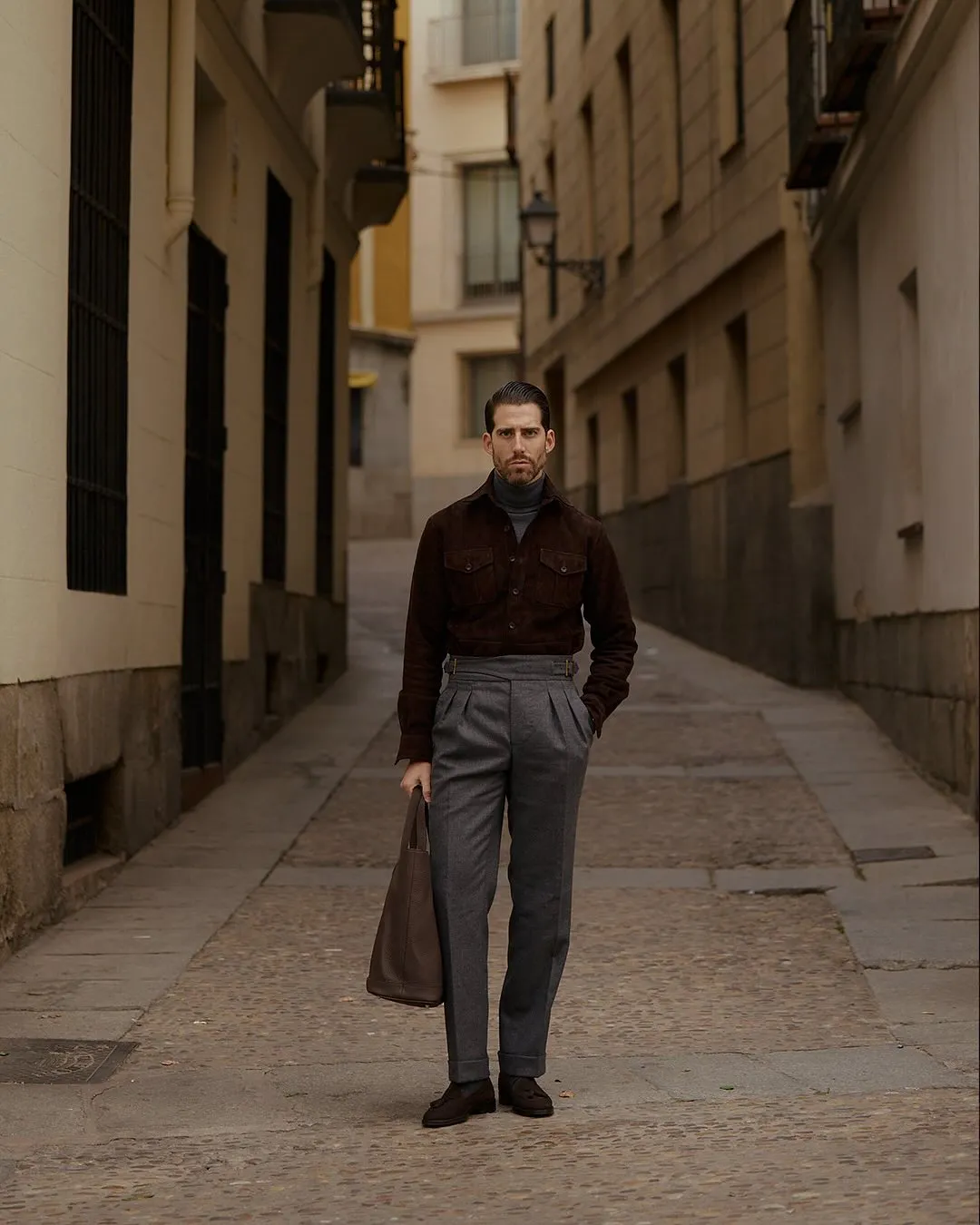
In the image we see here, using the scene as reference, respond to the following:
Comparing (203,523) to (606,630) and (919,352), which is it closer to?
(919,352)

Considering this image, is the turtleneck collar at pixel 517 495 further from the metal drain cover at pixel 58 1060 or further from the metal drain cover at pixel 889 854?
the metal drain cover at pixel 889 854

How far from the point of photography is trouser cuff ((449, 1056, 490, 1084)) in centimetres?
516

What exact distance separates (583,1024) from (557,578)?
185 centimetres

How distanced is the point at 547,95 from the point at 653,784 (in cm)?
1806

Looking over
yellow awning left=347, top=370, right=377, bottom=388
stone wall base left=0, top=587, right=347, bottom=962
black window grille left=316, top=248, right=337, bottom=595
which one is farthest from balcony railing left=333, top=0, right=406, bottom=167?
yellow awning left=347, top=370, right=377, bottom=388

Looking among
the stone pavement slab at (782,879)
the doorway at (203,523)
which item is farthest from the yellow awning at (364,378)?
the stone pavement slab at (782,879)

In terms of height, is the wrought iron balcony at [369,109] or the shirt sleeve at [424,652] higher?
the wrought iron balcony at [369,109]

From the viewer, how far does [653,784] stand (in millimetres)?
11695

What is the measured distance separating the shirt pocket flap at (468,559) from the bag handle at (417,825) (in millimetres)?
578

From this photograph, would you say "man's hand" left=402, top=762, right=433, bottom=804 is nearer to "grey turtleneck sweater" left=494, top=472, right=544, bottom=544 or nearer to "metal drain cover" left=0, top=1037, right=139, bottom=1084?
"grey turtleneck sweater" left=494, top=472, right=544, bottom=544

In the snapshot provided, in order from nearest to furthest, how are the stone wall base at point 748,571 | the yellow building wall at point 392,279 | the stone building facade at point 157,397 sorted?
the stone building facade at point 157,397 → the stone wall base at point 748,571 → the yellow building wall at point 392,279

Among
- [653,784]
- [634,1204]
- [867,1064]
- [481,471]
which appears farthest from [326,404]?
[481,471]

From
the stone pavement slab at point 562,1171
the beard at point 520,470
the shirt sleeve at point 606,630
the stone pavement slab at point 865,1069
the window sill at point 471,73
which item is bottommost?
the stone pavement slab at point 562,1171

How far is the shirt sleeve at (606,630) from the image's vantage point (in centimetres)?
529
